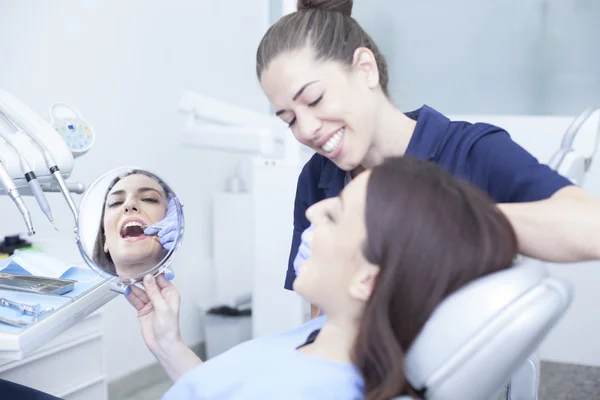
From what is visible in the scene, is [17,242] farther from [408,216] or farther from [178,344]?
[408,216]

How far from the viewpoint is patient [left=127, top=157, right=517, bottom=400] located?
2.14ft

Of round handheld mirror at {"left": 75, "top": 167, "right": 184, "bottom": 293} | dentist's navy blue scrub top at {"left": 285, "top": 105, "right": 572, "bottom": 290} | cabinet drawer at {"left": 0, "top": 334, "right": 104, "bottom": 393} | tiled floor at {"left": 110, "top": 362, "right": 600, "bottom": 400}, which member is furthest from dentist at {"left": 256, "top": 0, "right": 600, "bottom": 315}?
tiled floor at {"left": 110, "top": 362, "right": 600, "bottom": 400}

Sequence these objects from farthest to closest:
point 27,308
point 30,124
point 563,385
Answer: point 563,385
point 30,124
point 27,308

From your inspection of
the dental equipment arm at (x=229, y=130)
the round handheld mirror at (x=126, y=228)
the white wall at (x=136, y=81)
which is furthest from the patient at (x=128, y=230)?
the dental equipment arm at (x=229, y=130)

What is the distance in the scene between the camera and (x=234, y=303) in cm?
240

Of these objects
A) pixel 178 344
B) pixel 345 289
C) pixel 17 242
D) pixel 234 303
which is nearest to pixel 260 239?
pixel 234 303

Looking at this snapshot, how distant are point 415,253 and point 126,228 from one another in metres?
0.51

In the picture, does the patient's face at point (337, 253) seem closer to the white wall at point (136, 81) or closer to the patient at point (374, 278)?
the patient at point (374, 278)

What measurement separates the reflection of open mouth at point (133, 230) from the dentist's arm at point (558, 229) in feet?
1.75

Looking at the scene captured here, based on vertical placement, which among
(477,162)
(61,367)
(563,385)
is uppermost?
(477,162)

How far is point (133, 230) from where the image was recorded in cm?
99

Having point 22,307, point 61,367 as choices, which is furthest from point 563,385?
point 22,307

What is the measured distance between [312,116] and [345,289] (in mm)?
335

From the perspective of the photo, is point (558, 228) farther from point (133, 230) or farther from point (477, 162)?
point (133, 230)
